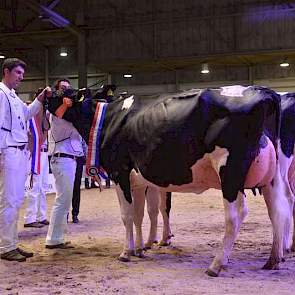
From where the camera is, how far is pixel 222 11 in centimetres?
2381

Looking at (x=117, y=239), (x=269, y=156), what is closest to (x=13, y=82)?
(x=117, y=239)

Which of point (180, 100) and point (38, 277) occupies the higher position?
point (180, 100)

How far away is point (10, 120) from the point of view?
20.2 feet

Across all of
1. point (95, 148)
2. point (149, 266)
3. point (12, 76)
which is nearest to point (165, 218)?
point (149, 266)

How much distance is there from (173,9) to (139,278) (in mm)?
20745

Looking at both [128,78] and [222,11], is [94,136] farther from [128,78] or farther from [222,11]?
[128,78]

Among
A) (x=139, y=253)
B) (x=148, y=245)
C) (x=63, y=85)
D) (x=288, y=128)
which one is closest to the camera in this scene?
(x=288, y=128)

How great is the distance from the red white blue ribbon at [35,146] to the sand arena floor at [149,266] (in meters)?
1.03

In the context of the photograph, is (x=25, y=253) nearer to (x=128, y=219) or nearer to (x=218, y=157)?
(x=128, y=219)

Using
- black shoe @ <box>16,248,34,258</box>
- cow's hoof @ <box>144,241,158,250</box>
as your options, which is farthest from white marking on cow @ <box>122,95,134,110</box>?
black shoe @ <box>16,248,34,258</box>

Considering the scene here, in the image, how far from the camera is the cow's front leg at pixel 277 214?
5559 millimetres

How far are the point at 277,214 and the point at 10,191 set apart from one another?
298cm

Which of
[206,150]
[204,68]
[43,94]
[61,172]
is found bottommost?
[61,172]

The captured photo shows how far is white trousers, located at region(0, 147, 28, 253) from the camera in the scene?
6.12 m
